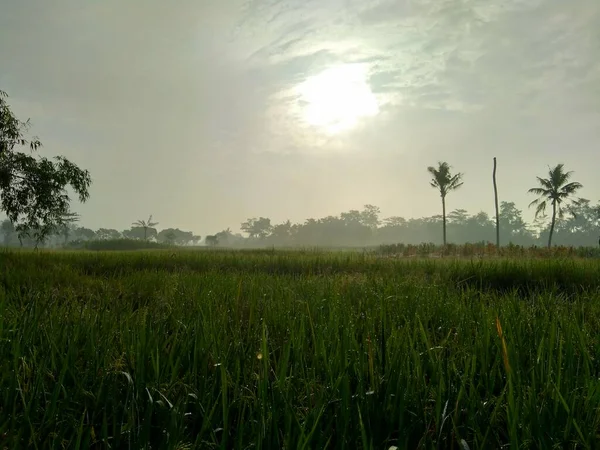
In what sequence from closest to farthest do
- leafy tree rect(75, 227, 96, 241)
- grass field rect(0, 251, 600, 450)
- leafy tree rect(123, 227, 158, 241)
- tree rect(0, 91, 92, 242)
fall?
grass field rect(0, 251, 600, 450)
tree rect(0, 91, 92, 242)
leafy tree rect(75, 227, 96, 241)
leafy tree rect(123, 227, 158, 241)

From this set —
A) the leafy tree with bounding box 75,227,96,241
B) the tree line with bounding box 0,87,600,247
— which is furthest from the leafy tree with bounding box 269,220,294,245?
the leafy tree with bounding box 75,227,96,241

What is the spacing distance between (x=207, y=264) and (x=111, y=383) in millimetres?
10209

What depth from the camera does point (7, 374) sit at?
71.6 inches

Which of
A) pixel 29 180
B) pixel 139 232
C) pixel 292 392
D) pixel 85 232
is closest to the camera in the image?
pixel 292 392

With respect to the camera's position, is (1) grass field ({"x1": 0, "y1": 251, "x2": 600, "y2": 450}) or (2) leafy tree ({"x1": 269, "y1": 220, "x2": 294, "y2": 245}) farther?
(2) leafy tree ({"x1": 269, "y1": 220, "x2": 294, "y2": 245})

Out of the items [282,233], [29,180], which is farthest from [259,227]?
[29,180]

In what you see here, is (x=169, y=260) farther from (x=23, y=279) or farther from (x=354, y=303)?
(x=354, y=303)

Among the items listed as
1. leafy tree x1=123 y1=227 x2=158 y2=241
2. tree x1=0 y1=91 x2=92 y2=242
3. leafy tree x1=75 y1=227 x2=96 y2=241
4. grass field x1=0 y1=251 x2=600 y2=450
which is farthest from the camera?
leafy tree x1=123 y1=227 x2=158 y2=241

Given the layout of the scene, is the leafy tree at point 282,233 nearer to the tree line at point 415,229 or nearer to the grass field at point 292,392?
the tree line at point 415,229

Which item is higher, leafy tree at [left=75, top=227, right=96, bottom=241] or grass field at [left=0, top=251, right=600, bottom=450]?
leafy tree at [left=75, top=227, right=96, bottom=241]

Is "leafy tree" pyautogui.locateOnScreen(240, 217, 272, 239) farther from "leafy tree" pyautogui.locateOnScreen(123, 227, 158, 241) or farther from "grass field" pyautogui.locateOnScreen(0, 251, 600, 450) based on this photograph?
"grass field" pyautogui.locateOnScreen(0, 251, 600, 450)

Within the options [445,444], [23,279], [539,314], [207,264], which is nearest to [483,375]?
[445,444]

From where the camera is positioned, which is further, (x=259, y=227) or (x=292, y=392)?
(x=259, y=227)

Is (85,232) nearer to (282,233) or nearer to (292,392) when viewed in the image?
(282,233)
